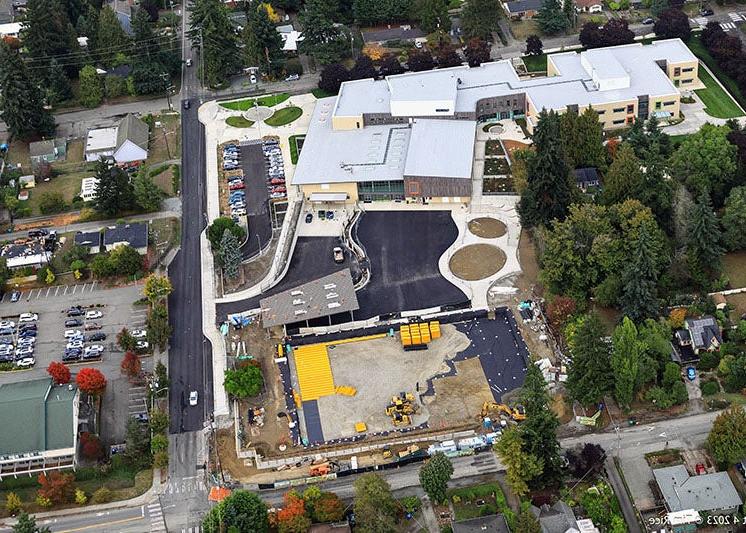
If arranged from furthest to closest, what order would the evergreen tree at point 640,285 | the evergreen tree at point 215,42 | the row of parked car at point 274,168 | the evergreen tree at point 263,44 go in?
the evergreen tree at point 215,42 → the evergreen tree at point 263,44 → the row of parked car at point 274,168 → the evergreen tree at point 640,285

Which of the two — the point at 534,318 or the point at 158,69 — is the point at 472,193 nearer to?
the point at 534,318

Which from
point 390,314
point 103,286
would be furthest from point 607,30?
point 103,286

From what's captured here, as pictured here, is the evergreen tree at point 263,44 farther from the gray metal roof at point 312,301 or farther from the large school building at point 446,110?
the gray metal roof at point 312,301

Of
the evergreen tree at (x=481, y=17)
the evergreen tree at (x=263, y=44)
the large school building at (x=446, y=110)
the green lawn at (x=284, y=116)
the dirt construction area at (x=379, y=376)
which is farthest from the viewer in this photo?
the evergreen tree at (x=481, y=17)

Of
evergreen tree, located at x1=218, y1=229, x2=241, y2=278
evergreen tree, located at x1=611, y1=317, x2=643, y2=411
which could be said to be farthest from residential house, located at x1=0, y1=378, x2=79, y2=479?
evergreen tree, located at x1=611, y1=317, x2=643, y2=411

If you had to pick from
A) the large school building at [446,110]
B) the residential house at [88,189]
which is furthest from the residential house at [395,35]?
the residential house at [88,189]

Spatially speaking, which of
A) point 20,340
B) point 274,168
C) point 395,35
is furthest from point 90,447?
point 395,35
